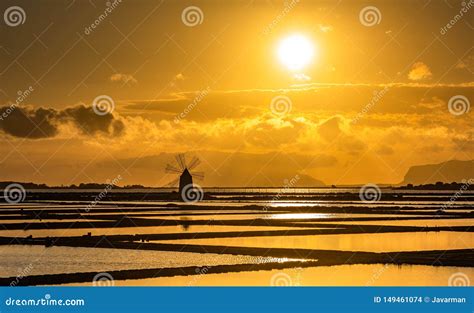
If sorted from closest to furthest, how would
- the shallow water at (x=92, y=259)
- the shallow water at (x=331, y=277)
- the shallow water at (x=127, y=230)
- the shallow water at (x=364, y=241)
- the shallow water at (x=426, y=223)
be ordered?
the shallow water at (x=331, y=277), the shallow water at (x=92, y=259), the shallow water at (x=364, y=241), the shallow water at (x=127, y=230), the shallow water at (x=426, y=223)

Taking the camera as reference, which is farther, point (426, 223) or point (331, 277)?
point (426, 223)

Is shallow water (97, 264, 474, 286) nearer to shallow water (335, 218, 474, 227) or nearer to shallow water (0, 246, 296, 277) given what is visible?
shallow water (0, 246, 296, 277)

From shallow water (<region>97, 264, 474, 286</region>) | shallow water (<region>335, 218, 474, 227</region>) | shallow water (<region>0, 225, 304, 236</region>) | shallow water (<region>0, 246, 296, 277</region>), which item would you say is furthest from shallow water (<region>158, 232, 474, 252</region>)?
shallow water (<region>335, 218, 474, 227</region>)

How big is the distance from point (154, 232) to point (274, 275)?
1516cm

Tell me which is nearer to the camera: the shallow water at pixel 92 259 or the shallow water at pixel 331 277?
the shallow water at pixel 331 277

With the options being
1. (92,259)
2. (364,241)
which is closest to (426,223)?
(364,241)

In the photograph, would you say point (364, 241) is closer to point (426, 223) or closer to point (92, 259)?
point (92, 259)

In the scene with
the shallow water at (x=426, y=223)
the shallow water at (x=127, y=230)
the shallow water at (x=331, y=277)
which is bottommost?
the shallow water at (x=331, y=277)

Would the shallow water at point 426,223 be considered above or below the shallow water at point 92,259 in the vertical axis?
above

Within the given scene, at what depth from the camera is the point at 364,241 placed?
30.7m

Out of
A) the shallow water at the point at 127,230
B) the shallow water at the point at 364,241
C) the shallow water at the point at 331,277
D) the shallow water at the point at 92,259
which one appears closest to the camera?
the shallow water at the point at 331,277

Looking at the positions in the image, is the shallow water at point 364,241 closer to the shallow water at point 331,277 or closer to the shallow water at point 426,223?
the shallow water at point 331,277

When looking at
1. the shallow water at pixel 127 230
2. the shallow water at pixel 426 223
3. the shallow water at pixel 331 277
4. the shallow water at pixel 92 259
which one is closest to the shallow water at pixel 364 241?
the shallow water at pixel 92 259

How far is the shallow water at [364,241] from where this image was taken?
2794cm
